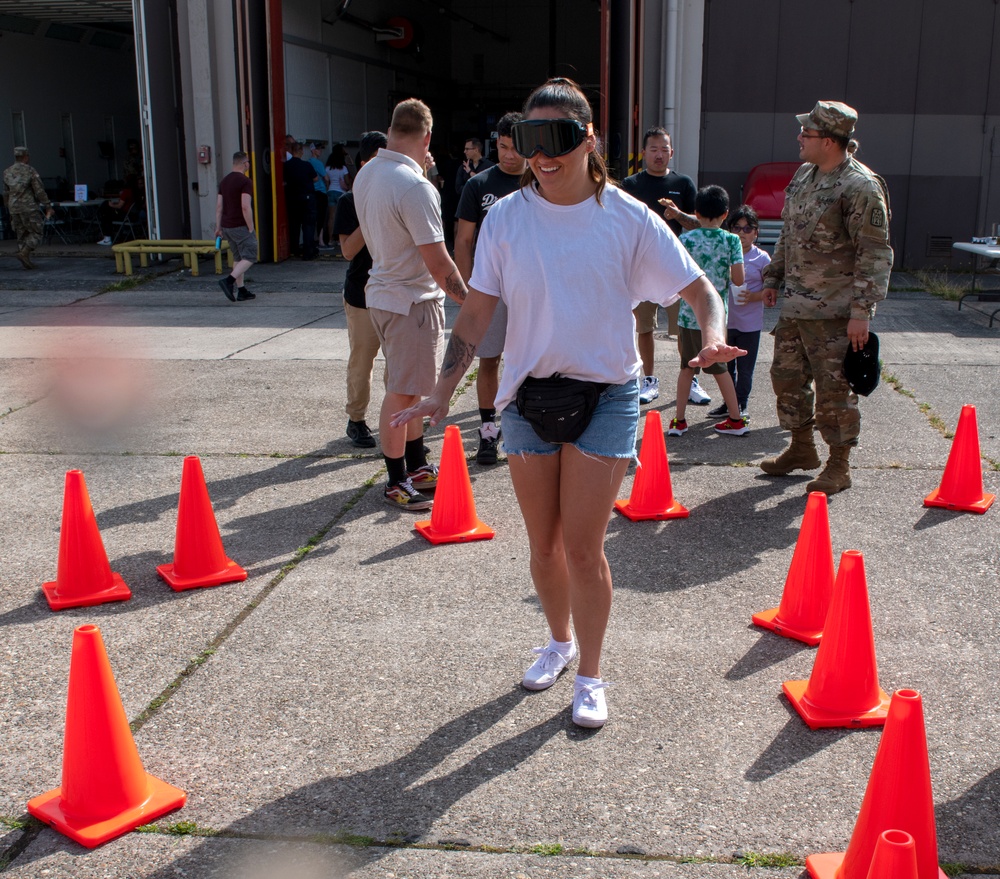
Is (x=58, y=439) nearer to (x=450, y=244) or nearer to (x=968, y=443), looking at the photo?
(x=968, y=443)

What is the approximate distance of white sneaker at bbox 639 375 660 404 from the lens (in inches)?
301

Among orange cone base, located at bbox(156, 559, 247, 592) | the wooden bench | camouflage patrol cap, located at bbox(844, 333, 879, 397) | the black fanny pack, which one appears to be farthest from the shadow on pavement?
the wooden bench

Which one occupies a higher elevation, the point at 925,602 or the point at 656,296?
the point at 656,296

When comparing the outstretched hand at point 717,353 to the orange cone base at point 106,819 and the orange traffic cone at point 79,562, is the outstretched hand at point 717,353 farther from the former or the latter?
the orange traffic cone at point 79,562

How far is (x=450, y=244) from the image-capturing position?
1778cm

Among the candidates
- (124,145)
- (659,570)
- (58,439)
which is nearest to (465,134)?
(124,145)

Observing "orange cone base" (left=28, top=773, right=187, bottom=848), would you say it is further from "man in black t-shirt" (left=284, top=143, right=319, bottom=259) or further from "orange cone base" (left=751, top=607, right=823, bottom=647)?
"man in black t-shirt" (left=284, top=143, right=319, bottom=259)

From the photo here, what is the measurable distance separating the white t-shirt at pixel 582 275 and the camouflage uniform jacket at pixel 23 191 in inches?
579

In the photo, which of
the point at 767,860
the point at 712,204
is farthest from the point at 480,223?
Answer: the point at 767,860

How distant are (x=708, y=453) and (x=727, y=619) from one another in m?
2.46

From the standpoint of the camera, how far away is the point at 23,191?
15727 millimetres

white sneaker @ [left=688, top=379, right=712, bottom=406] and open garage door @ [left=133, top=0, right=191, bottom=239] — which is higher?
open garage door @ [left=133, top=0, right=191, bottom=239]

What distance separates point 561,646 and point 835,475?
2.67m

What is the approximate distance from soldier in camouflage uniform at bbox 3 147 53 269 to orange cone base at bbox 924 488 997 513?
47.4 feet
